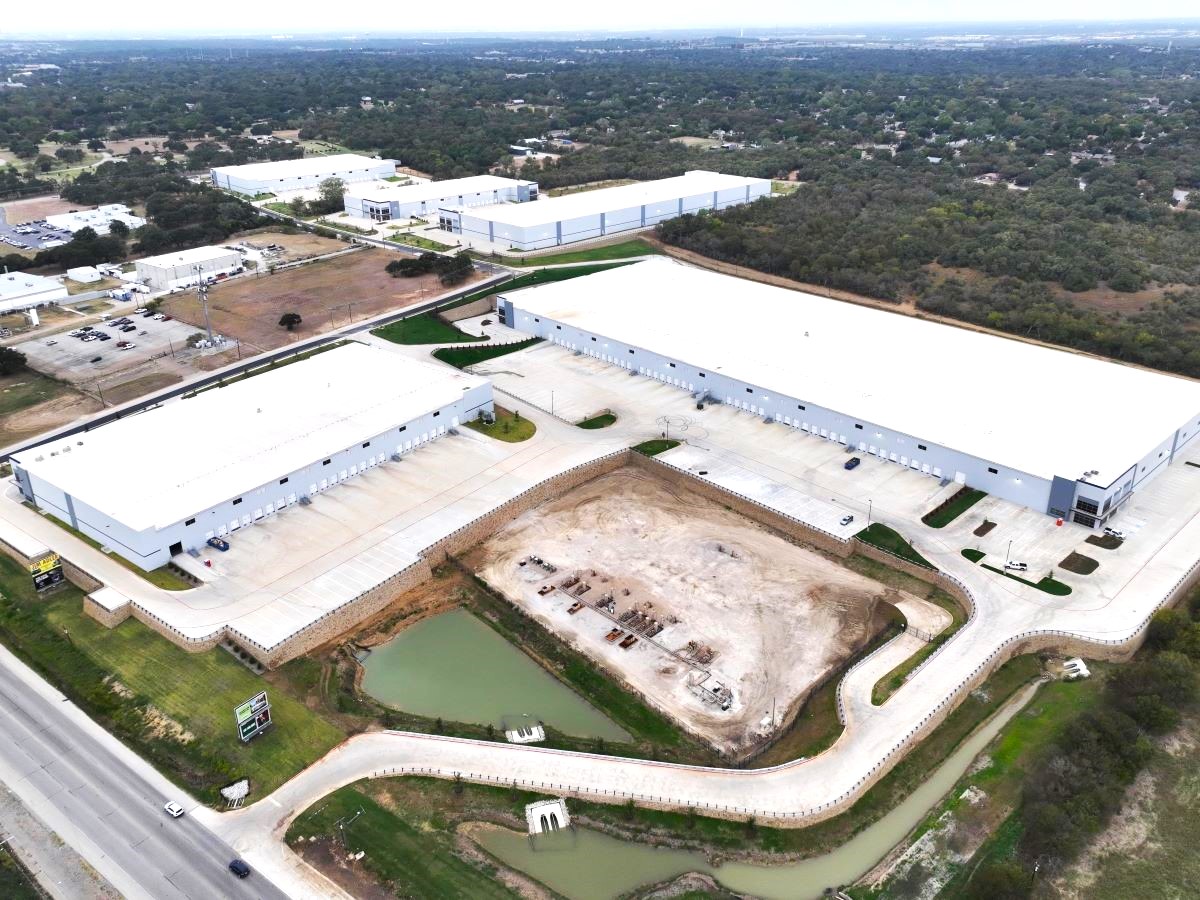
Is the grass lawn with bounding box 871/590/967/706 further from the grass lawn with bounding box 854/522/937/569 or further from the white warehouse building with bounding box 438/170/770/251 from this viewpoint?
the white warehouse building with bounding box 438/170/770/251

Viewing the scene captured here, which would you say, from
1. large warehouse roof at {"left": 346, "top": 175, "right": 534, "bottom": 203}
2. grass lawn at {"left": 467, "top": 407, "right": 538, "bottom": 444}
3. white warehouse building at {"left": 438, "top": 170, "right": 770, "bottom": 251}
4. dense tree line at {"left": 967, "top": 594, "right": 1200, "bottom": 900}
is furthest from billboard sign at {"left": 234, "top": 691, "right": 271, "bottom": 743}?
large warehouse roof at {"left": 346, "top": 175, "right": 534, "bottom": 203}

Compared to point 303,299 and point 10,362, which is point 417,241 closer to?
point 303,299

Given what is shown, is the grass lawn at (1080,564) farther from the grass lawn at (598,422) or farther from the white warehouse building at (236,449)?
the white warehouse building at (236,449)

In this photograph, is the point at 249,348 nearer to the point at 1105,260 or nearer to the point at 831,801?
the point at 831,801

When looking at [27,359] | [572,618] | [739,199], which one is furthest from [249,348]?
[739,199]

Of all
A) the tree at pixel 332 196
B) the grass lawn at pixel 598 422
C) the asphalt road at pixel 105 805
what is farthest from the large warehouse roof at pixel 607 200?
the asphalt road at pixel 105 805

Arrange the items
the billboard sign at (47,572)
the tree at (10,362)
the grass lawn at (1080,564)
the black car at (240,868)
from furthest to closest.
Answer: the tree at (10,362) → the grass lawn at (1080,564) → the billboard sign at (47,572) → the black car at (240,868)
